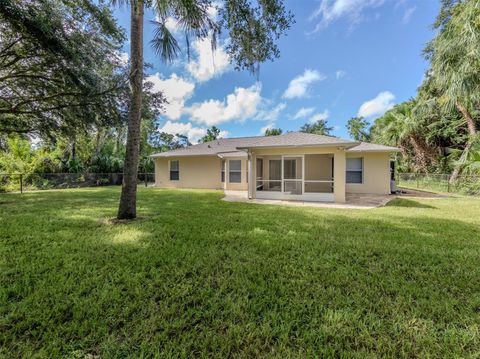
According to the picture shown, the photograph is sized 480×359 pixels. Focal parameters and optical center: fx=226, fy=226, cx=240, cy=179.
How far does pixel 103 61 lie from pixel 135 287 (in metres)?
9.59

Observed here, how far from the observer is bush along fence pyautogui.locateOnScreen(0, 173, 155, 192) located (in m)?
15.1

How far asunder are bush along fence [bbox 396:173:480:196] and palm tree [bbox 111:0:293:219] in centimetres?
1472

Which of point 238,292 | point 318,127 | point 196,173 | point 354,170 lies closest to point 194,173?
point 196,173

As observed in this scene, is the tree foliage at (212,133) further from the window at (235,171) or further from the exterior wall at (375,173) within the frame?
the exterior wall at (375,173)

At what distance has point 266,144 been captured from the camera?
1088cm

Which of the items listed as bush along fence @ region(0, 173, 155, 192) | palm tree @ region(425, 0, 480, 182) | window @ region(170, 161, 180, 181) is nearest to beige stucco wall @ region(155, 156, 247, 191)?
window @ region(170, 161, 180, 181)

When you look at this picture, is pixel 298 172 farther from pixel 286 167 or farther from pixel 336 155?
pixel 336 155

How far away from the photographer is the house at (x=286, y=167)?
34.7ft

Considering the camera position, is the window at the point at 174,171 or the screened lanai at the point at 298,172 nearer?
the screened lanai at the point at 298,172

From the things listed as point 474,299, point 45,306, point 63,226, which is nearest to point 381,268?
point 474,299

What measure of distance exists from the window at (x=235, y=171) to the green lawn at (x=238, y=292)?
10.1 metres

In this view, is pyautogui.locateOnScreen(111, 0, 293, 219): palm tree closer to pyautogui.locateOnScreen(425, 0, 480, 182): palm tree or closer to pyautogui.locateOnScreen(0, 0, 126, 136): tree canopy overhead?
pyautogui.locateOnScreen(0, 0, 126, 136): tree canopy overhead

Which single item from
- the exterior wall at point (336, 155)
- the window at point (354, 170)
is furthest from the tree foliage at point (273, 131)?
the exterior wall at point (336, 155)

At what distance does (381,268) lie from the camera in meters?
3.55
